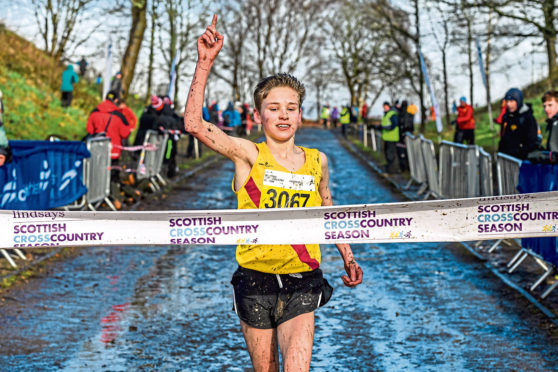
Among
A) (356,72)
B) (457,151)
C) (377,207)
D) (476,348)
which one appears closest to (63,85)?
(457,151)

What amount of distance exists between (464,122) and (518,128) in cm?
1201

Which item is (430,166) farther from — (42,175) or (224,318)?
(224,318)

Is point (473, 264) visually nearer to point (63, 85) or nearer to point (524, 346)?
point (524, 346)

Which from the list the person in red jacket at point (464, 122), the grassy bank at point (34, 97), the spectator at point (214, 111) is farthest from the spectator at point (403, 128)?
the spectator at point (214, 111)

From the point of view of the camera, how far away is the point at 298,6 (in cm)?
6669

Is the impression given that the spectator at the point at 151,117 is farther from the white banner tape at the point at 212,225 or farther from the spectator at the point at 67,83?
the white banner tape at the point at 212,225

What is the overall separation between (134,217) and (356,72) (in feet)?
232

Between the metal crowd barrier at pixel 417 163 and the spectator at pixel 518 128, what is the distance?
5.02 metres

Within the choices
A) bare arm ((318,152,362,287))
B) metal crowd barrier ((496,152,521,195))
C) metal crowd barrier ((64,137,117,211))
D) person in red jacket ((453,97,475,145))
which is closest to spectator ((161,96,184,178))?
metal crowd barrier ((64,137,117,211))

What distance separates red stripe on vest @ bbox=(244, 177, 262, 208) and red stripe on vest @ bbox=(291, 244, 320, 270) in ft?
0.95

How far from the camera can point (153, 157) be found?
66.9ft

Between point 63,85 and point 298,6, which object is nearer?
point 63,85

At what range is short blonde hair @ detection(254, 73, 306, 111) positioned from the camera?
4.39m

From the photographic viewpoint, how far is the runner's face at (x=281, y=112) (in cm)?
436
